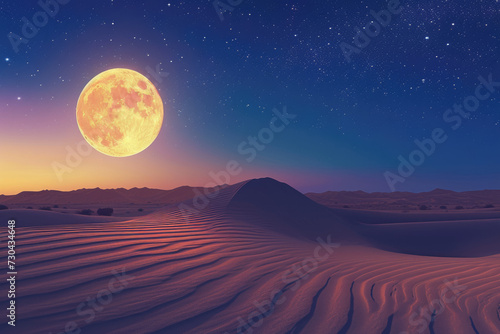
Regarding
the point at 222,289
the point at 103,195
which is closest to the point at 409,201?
the point at 103,195

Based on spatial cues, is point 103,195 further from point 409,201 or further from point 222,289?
point 222,289

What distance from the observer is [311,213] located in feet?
37.0

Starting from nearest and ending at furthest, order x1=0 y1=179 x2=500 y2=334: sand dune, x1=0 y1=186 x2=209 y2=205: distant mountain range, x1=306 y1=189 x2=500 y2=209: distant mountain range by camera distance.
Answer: x1=0 y1=179 x2=500 y2=334: sand dune, x1=306 y1=189 x2=500 y2=209: distant mountain range, x1=0 y1=186 x2=209 y2=205: distant mountain range

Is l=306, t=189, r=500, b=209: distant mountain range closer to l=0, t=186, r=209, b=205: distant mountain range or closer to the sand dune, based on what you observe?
l=0, t=186, r=209, b=205: distant mountain range

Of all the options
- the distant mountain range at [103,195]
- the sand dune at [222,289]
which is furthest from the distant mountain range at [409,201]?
the sand dune at [222,289]

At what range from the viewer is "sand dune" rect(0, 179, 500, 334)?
2.33 meters

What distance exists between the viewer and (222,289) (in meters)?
2.98

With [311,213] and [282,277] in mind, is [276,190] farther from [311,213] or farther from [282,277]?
[282,277]

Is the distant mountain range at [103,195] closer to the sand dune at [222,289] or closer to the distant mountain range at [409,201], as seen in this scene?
the distant mountain range at [409,201]

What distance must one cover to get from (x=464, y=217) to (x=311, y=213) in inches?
409

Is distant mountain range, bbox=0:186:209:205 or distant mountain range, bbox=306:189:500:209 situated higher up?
distant mountain range, bbox=0:186:209:205

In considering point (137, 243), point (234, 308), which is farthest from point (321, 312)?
point (137, 243)

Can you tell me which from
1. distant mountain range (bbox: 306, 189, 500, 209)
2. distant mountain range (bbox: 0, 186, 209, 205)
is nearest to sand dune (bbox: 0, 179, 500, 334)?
distant mountain range (bbox: 306, 189, 500, 209)

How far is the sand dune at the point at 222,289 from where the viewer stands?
7.66 feet
